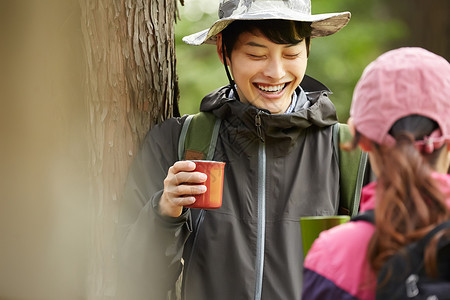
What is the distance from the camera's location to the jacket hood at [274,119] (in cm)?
264

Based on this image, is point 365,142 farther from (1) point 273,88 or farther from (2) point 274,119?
(1) point 273,88

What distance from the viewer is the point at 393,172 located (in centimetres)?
156

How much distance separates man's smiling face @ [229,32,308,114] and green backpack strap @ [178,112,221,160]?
192 millimetres

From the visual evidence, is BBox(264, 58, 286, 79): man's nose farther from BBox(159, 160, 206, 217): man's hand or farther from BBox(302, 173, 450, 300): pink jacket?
BBox(302, 173, 450, 300): pink jacket

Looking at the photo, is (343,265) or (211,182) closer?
(343,265)

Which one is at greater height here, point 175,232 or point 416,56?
point 416,56

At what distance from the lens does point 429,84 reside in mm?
1611

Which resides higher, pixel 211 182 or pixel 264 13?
pixel 264 13

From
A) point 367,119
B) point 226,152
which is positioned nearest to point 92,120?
point 226,152

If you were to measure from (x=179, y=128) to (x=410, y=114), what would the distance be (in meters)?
1.38

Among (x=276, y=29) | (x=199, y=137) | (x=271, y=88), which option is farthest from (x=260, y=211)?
(x=276, y=29)

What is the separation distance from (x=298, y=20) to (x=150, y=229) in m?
1.04

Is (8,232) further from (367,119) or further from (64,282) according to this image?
(367,119)

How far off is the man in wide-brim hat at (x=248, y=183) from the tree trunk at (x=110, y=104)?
3.7 inches
